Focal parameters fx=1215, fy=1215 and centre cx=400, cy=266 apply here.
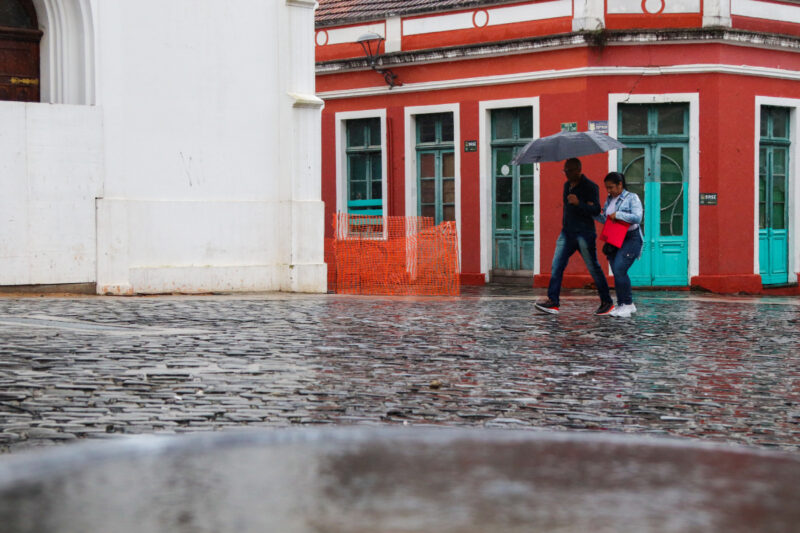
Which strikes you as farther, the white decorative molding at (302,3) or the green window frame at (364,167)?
the green window frame at (364,167)

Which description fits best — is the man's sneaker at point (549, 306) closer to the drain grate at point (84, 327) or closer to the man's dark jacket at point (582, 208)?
the man's dark jacket at point (582, 208)

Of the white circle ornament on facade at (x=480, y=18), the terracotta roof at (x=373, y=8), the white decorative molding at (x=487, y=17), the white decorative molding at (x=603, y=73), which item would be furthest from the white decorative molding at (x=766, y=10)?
the white circle ornament on facade at (x=480, y=18)

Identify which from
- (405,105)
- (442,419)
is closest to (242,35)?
(405,105)

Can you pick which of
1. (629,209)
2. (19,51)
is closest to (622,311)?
(629,209)

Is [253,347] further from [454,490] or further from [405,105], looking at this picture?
[405,105]

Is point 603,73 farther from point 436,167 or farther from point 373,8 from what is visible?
point 373,8

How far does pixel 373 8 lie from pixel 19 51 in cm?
1029

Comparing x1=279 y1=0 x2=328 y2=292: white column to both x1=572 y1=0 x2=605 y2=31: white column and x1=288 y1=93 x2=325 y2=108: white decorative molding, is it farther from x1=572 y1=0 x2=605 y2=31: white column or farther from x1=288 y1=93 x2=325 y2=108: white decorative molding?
x1=572 y1=0 x2=605 y2=31: white column

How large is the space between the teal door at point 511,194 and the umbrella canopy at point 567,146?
7977 millimetres

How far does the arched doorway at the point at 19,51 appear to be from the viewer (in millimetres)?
16219

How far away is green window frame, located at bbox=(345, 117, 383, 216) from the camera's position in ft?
82.6

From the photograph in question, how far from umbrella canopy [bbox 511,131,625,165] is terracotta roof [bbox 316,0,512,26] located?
28.3 feet

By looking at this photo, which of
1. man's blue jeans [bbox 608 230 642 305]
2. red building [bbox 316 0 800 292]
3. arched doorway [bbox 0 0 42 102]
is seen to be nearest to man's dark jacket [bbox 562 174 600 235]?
man's blue jeans [bbox 608 230 642 305]

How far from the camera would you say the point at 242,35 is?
676 inches
